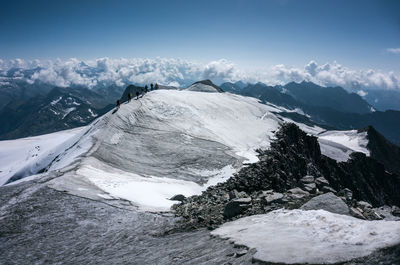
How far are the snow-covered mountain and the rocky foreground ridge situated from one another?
76.1 inches

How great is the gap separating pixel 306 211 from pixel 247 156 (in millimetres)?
35198

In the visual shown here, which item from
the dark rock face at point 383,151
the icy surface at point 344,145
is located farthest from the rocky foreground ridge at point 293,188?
the dark rock face at point 383,151

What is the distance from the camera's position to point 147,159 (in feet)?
134

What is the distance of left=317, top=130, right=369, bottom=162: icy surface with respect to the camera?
10857 cm

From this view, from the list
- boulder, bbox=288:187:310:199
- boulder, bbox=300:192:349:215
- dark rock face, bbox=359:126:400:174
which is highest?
boulder, bbox=300:192:349:215

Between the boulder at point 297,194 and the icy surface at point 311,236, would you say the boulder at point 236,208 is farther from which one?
the boulder at point 297,194

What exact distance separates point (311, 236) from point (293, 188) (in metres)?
11.6

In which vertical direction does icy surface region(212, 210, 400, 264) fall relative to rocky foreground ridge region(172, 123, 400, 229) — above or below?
above

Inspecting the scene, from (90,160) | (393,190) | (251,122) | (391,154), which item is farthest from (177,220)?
(391,154)

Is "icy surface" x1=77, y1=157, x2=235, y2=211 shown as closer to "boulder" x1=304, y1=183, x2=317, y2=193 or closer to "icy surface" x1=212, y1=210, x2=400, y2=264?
"icy surface" x1=212, y1=210, x2=400, y2=264

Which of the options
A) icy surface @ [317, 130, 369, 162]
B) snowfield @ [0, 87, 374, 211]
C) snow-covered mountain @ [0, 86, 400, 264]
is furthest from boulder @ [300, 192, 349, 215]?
icy surface @ [317, 130, 369, 162]

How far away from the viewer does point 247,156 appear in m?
48.9

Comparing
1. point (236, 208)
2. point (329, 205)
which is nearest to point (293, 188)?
point (236, 208)

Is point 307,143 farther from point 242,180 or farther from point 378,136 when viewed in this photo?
point 378,136
